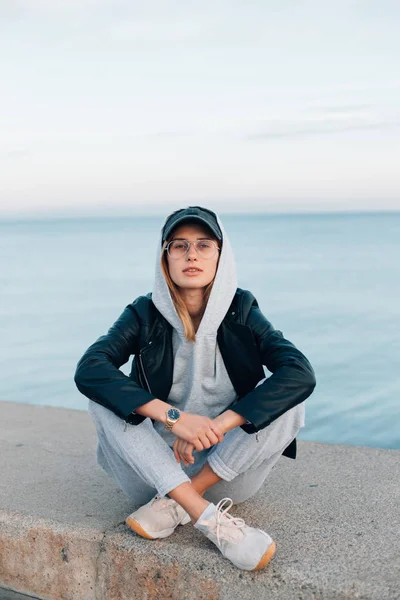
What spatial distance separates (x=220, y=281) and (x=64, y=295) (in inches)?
676

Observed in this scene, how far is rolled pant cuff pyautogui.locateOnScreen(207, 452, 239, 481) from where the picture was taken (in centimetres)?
267

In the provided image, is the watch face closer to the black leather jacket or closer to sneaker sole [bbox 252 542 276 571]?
the black leather jacket

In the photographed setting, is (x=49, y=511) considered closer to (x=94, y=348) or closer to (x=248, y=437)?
(x=94, y=348)

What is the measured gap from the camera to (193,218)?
276 centimetres

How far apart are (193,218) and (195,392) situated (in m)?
0.71

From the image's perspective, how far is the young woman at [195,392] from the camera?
8.35 feet

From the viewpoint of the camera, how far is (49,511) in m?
2.98

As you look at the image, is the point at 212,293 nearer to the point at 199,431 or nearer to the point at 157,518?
the point at 199,431

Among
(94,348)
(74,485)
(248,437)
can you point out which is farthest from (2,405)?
(248,437)

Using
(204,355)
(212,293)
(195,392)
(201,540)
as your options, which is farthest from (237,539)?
(212,293)

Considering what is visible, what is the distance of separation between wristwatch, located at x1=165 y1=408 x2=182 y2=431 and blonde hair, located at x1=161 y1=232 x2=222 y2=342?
0.35 metres

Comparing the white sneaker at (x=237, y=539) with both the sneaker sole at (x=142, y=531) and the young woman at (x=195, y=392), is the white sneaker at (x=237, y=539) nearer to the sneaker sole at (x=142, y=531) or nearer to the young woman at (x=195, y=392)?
the young woman at (x=195, y=392)

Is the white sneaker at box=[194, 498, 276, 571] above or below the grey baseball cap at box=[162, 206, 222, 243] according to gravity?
below

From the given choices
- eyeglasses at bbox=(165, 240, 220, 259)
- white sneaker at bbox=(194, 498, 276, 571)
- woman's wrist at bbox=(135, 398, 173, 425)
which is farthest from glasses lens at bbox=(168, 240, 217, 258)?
white sneaker at bbox=(194, 498, 276, 571)
